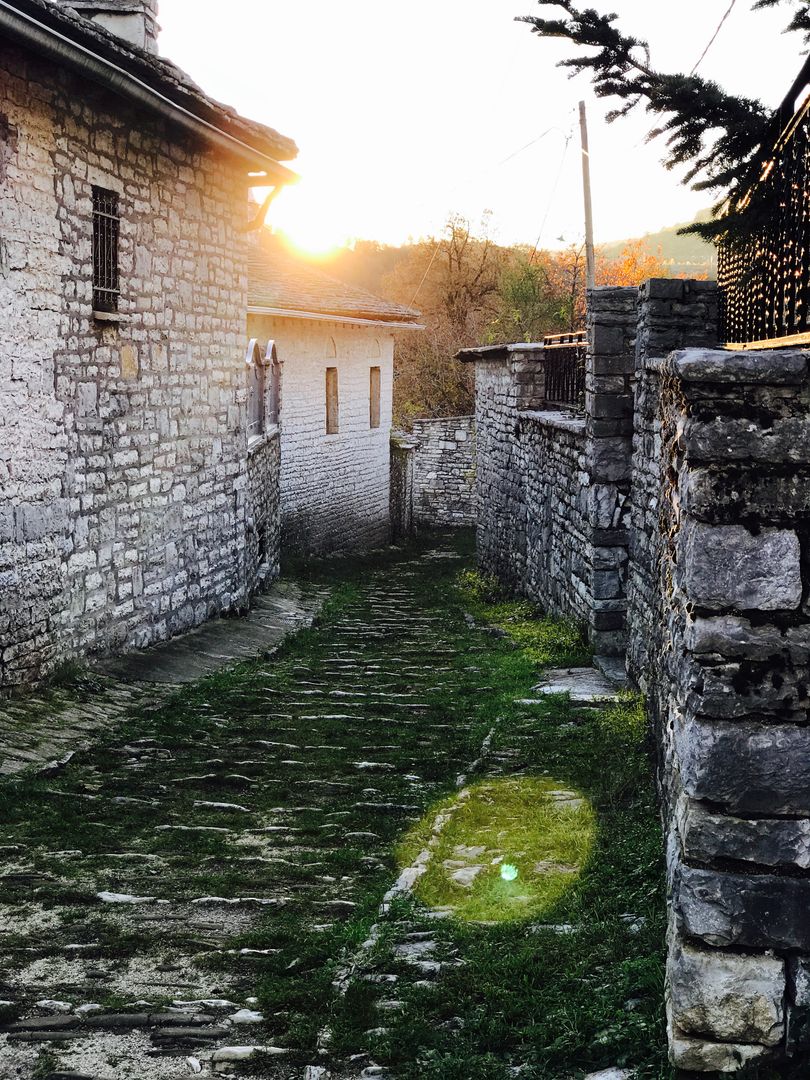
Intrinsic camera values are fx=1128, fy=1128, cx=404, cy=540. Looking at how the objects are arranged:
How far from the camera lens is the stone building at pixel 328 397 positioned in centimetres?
1888

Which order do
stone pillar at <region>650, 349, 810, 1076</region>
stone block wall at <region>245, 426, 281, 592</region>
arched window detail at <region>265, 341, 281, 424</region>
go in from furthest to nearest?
arched window detail at <region>265, 341, 281, 424</region>, stone block wall at <region>245, 426, 281, 592</region>, stone pillar at <region>650, 349, 810, 1076</region>

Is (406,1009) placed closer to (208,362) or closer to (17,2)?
(17,2)

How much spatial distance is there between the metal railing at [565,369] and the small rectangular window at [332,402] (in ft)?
27.2

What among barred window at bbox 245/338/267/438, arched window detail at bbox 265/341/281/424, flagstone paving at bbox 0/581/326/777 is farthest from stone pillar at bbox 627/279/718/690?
arched window detail at bbox 265/341/281/424

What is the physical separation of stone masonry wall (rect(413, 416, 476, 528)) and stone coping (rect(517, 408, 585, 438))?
12045 mm

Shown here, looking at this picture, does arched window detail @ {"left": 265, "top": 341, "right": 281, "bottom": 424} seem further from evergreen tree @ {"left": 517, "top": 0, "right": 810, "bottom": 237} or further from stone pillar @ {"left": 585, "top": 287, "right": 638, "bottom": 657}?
evergreen tree @ {"left": 517, "top": 0, "right": 810, "bottom": 237}

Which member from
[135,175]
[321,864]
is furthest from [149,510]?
[321,864]

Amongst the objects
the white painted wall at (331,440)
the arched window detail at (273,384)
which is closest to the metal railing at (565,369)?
the arched window detail at (273,384)

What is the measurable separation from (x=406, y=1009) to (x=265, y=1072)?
1.67 ft

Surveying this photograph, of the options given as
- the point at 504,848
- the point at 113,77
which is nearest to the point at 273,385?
the point at 113,77

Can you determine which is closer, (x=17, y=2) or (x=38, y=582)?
(x=17, y=2)

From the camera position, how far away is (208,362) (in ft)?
36.1

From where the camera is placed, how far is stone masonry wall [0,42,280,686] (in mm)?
7406

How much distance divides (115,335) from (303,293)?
1111 centimetres
